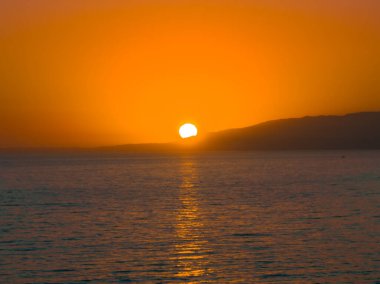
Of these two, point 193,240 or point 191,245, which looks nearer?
point 191,245

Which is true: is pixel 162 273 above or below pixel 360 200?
below

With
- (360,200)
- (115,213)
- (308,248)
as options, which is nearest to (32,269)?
(308,248)

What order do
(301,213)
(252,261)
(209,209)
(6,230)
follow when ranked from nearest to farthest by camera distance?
Answer: (252,261)
(6,230)
(301,213)
(209,209)

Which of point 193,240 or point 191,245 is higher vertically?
point 193,240

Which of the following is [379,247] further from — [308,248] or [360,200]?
[360,200]

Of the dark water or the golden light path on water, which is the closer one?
the dark water

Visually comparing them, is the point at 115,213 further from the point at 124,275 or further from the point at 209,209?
the point at 124,275

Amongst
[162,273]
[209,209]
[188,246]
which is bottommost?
[162,273]

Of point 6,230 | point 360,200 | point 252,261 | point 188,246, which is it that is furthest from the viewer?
point 360,200

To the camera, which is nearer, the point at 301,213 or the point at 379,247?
the point at 379,247

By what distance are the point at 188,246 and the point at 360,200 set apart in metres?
31.9

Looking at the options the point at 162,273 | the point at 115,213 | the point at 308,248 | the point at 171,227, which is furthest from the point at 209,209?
the point at 162,273

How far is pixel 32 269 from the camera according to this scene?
32.6 meters

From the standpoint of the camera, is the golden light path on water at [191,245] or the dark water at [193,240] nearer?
the dark water at [193,240]
